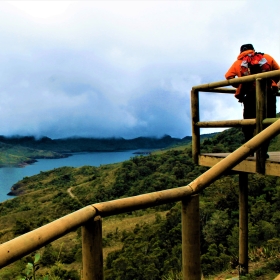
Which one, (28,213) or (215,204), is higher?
(215,204)

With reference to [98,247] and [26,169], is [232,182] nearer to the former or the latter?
[98,247]

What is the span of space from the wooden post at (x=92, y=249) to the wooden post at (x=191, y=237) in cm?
48

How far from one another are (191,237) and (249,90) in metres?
2.32

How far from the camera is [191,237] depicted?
1.46m

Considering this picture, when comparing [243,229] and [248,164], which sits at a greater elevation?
[248,164]

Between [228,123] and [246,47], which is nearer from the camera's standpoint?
[228,123]

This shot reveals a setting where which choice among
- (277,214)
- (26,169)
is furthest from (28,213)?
(26,169)

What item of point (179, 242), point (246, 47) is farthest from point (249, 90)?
point (179, 242)

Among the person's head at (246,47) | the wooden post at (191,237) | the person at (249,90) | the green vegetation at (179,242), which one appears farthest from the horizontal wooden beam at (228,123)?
the green vegetation at (179,242)

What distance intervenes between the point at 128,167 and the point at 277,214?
3518 cm

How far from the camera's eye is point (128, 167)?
46.2 meters

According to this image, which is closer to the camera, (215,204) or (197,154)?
(197,154)

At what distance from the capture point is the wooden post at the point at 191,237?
4.78 feet

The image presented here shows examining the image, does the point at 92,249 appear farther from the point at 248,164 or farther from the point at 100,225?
the point at 248,164
